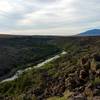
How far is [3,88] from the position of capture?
130 feet

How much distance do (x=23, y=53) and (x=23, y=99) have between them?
58.8m

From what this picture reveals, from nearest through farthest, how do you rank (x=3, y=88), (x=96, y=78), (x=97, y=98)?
(x=97, y=98) → (x=96, y=78) → (x=3, y=88)

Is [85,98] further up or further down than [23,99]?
further up

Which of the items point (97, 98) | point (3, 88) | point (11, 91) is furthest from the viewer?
point (3, 88)

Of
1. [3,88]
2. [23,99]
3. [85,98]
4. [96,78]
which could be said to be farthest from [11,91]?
[85,98]

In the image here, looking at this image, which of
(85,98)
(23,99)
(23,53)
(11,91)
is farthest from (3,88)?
(23,53)

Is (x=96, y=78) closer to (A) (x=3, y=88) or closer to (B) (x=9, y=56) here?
(A) (x=3, y=88)

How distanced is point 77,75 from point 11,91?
37.5ft

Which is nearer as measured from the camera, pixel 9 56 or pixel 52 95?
pixel 52 95

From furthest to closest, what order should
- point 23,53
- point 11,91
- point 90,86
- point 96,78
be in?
1. point 23,53
2. point 11,91
3. point 96,78
4. point 90,86

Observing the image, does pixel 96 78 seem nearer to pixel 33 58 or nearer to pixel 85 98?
pixel 85 98

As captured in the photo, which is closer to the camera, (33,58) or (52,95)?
(52,95)

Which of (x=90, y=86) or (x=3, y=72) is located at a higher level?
(x=90, y=86)

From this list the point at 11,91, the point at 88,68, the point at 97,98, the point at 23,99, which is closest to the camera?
the point at 97,98
